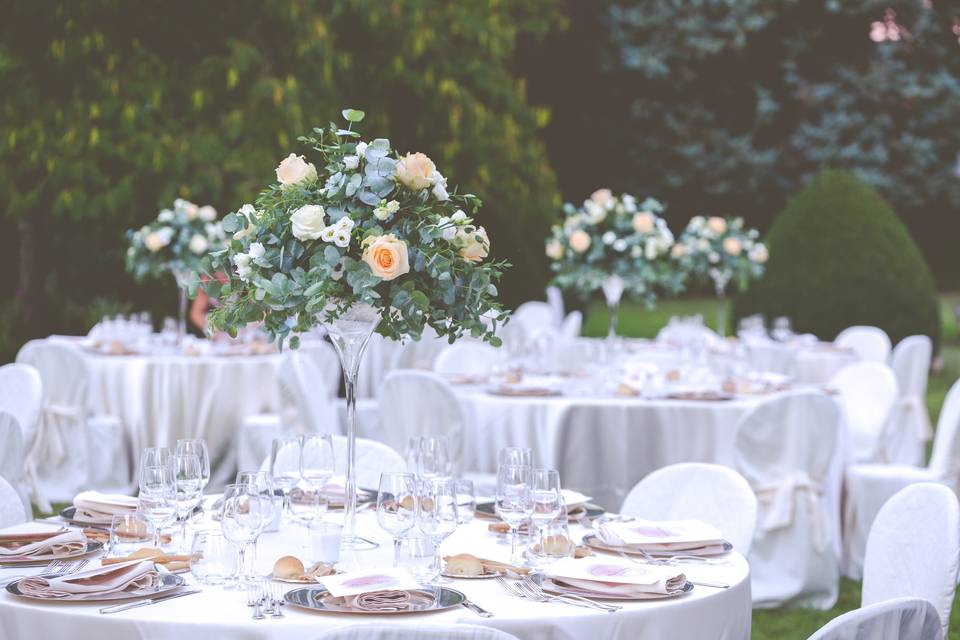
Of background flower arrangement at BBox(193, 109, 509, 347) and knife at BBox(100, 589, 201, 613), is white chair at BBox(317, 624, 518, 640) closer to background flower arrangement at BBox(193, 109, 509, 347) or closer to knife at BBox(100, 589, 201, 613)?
knife at BBox(100, 589, 201, 613)

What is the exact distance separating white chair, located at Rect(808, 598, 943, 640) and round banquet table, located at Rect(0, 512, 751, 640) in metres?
0.46

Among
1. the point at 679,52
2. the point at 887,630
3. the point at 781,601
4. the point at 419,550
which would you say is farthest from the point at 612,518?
the point at 679,52

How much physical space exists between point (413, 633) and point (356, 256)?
1.22 m

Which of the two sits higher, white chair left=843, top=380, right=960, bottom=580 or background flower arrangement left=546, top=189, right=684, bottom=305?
background flower arrangement left=546, top=189, right=684, bottom=305

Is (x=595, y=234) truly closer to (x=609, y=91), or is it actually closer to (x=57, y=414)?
(x=57, y=414)

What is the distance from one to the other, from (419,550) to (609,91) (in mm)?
21656

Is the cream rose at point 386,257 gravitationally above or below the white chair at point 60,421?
above

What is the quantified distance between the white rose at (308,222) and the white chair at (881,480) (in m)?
3.85

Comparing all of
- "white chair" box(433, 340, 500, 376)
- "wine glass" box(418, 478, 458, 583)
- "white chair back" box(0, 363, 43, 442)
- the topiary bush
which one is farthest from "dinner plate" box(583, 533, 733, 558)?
the topiary bush

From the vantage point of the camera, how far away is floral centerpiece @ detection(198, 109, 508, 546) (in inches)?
121

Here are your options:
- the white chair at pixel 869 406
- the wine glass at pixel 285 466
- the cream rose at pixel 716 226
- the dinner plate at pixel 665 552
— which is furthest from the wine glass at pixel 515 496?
the cream rose at pixel 716 226

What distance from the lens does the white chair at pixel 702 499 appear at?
12.3ft

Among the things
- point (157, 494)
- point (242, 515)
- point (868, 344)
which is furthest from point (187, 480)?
point (868, 344)

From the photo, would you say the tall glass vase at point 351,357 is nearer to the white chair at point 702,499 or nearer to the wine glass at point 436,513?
the wine glass at point 436,513
